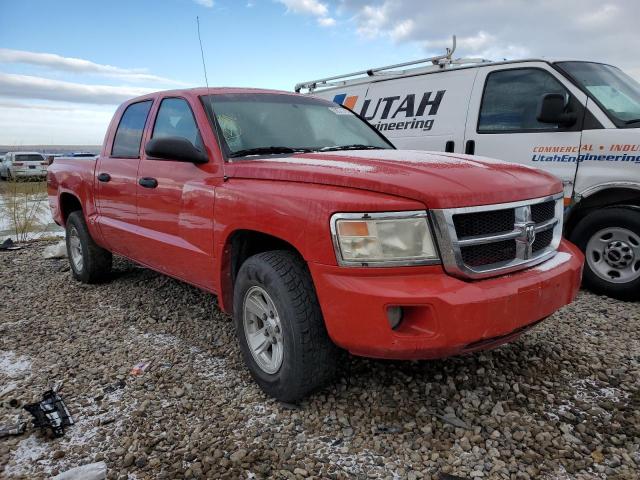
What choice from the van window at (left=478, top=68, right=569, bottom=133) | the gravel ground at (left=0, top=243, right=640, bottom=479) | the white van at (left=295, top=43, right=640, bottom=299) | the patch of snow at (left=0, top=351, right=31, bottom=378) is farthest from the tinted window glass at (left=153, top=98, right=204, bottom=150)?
the van window at (left=478, top=68, right=569, bottom=133)

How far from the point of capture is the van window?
16.0 feet

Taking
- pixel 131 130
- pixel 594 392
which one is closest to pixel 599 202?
pixel 594 392

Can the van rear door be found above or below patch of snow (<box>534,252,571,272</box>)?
above

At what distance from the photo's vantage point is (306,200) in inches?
95.9

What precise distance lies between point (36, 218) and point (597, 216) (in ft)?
29.1

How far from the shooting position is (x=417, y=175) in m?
2.41

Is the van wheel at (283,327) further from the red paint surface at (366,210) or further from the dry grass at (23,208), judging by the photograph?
the dry grass at (23,208)

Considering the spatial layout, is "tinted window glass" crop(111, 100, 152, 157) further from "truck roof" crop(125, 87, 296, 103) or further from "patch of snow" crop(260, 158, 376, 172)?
"patch of snow" crop(260, 158, 376, 172)

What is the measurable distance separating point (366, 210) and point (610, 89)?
A: 374 centimetres

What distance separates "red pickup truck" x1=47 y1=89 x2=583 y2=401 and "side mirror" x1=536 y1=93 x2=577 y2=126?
182cm

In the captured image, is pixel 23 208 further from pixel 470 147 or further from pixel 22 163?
pixel 22 163

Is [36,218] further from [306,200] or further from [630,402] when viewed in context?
[630,402]

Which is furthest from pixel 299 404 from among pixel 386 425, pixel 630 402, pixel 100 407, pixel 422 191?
pixel 630 402

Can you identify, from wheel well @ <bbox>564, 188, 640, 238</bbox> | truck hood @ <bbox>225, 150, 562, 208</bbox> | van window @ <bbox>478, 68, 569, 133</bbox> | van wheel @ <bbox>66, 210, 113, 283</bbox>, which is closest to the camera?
truck hood @ <bbox>225, 150, 562, 208</bbox>
